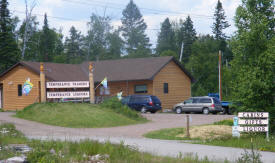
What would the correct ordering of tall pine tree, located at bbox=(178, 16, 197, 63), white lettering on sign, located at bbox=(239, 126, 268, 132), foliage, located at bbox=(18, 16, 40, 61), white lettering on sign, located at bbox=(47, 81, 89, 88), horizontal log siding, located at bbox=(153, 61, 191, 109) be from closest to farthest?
1. white lettering on sign, located at bbox=(239, 126, 268, 132)
2. white lettering on sign, located at bbox=(47, 81, 89, 88)
3. horizontal log siding, located at bbox=(153, 61, 191, 109)
4. foliage, located at bbox=(18, 16, 40, 61)
5. tall pine tree, located at bbox=(178, 16, 197, 63)

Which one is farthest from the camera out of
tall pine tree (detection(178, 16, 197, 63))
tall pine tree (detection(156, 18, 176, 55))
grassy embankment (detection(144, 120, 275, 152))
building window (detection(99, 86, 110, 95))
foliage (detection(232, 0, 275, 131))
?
tall pine tree (detection(156, 18, 176, 55))

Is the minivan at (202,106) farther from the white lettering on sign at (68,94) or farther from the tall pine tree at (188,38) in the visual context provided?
the tall pine tree at (188,38)

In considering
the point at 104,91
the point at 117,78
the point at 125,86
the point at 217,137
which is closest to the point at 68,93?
the point at 217,137

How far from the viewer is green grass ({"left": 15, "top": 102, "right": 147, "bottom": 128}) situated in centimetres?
2289

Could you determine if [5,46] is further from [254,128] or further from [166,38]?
[166,38]

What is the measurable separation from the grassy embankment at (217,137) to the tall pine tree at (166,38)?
2769 inches

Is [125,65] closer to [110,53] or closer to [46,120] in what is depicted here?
[46,120]

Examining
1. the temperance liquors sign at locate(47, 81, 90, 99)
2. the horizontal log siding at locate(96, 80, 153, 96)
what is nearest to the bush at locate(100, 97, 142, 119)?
the temperance liquors sign at locate(47, 81, 90, 99)

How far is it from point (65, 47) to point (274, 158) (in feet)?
245

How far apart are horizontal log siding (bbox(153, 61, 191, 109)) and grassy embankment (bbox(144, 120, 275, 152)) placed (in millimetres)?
20634

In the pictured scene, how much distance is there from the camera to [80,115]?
2369 cm

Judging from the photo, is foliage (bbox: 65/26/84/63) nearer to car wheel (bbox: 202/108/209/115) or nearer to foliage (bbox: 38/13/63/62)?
foliage (bbox: 38/13/63/62)

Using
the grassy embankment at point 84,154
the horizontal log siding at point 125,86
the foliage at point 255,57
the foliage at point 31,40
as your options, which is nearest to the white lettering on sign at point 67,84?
the foliage at point 255,57

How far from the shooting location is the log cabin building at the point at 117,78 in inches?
1483
